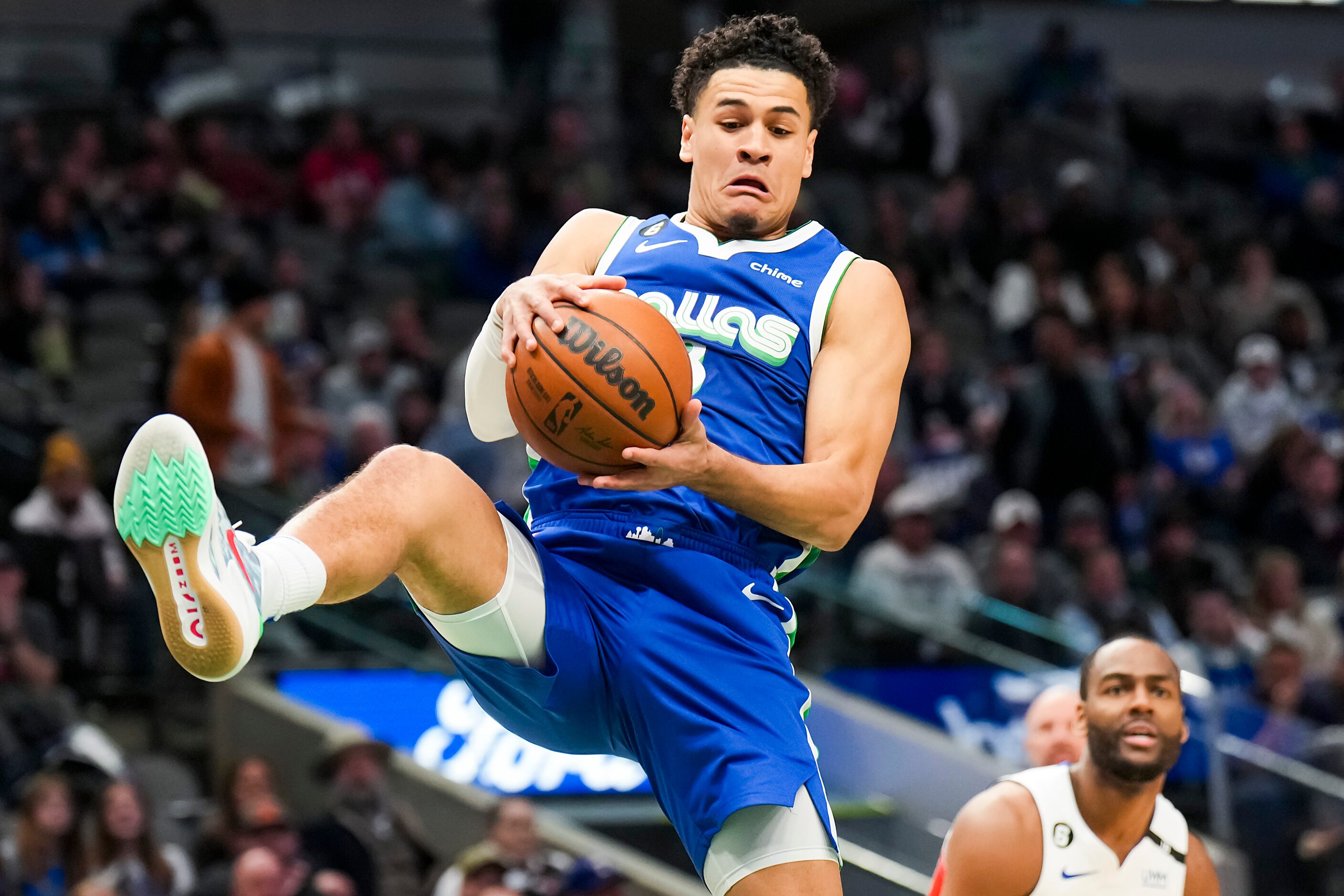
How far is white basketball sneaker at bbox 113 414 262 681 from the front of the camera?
2770 mm

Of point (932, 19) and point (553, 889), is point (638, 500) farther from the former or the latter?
point (932, 19)

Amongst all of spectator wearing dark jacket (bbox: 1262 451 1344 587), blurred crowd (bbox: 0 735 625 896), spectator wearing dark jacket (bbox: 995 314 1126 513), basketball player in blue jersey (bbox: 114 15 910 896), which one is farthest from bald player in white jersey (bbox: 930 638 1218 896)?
spectator wearing dark jacket (bbox: 1262 451 1344 587)

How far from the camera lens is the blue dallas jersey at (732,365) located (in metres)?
3.38

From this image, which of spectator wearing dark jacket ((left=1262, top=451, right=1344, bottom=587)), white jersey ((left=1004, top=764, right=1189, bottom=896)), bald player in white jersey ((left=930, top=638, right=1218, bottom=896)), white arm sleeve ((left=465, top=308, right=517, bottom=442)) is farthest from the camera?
spectator wearing dark jacket ((left=1262, top=451, right=1344, bottom=587))

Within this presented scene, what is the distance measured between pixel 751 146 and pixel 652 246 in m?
0.29

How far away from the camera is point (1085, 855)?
4285 mm

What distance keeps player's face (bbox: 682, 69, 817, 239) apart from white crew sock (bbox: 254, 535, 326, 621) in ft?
3.85

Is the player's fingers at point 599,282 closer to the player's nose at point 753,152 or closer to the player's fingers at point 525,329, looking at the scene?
the player's fingers at point 525,329

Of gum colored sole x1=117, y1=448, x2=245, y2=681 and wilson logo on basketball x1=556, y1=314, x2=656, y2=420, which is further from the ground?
wilson logo on basketball x1=556, y1=314, x2=656, y2=420

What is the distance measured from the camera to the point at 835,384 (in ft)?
11.2

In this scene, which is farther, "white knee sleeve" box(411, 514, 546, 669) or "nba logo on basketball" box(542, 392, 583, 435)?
"white knee sleeve" box(411, 514, 546, 669)

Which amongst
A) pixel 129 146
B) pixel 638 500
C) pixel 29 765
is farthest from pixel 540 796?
pixel 129 146

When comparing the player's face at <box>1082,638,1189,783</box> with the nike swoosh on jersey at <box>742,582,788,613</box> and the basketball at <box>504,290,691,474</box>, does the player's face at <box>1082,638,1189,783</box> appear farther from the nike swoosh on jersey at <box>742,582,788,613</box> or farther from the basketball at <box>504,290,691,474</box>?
the basketball at <box>504,290,691,474</box>

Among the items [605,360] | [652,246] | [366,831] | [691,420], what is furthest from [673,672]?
[366,831]
